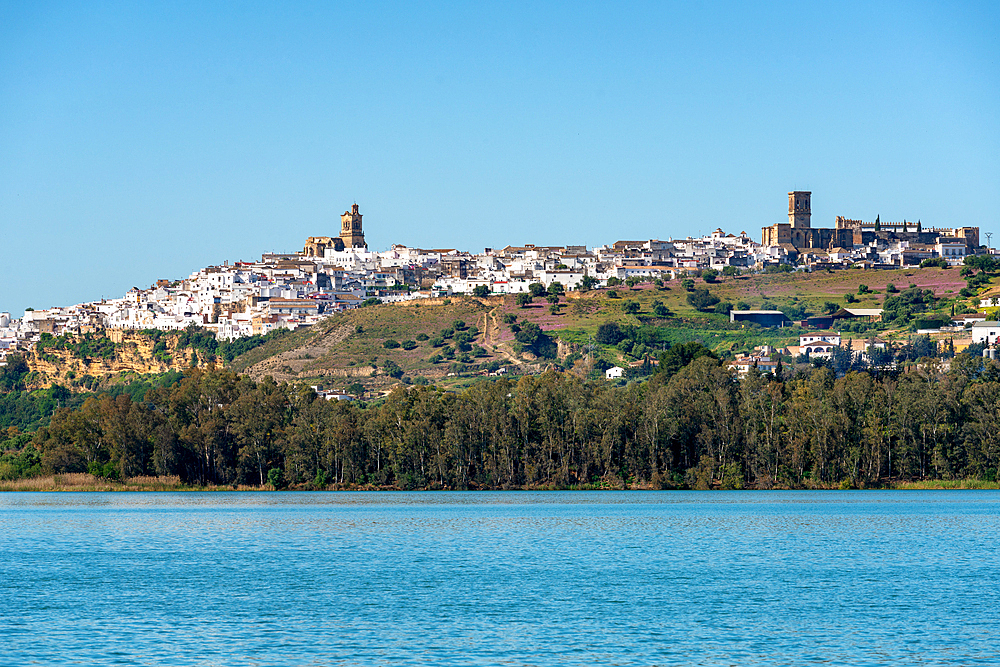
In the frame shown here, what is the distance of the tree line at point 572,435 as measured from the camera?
7044cm

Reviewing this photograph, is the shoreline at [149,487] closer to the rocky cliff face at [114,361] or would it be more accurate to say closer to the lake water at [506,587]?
the lake water at [506,587]

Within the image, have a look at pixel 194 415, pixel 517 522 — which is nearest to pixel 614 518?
pixel 517 522

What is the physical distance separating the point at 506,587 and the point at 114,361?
6123 inches

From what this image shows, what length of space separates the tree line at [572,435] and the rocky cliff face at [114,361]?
9624cm

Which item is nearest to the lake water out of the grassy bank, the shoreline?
the grassy bank

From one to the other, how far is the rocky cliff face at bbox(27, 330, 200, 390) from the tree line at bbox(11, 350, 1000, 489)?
9624 centimetres

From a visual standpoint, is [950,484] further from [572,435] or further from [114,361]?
[114,361]

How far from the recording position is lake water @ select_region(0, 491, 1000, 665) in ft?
76.8

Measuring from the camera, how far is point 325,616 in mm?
27156

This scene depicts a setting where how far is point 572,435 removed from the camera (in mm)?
73750

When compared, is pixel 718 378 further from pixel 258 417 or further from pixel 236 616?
pixel 236 616

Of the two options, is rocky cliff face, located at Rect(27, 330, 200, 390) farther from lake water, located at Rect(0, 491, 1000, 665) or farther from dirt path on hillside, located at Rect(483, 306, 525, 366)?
lake water, located at Rect(0, 491, 1000, 665)

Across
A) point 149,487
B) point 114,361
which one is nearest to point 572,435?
point 149,487

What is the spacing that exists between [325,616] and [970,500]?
135 feet
